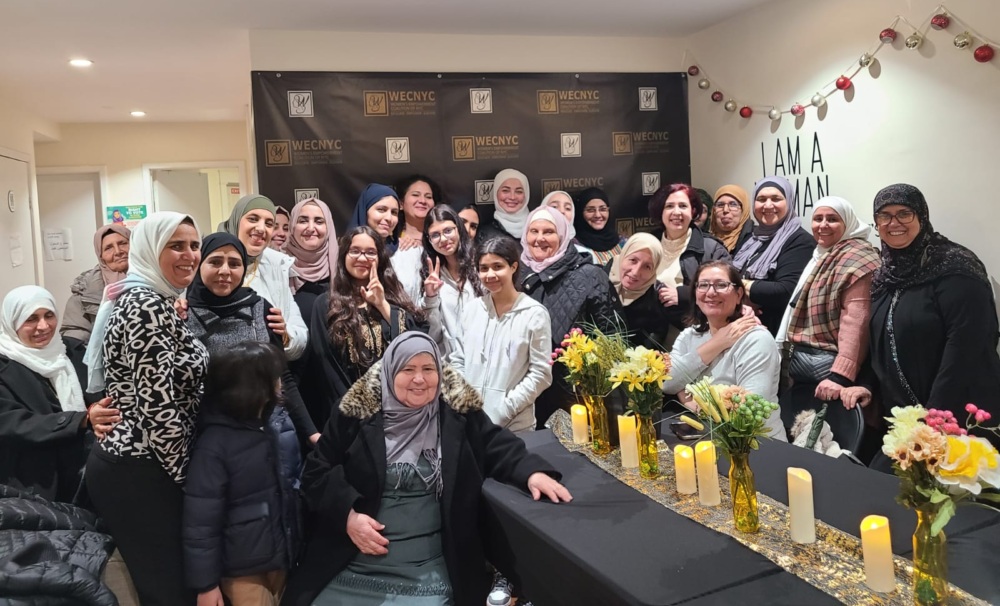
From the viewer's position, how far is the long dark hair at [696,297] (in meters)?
2.46

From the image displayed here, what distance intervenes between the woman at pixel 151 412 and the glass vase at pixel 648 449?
1.27 meters

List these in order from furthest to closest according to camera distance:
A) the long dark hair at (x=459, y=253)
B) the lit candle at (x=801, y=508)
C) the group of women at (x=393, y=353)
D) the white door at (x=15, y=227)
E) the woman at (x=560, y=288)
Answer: the white door at (x=15, y=227) → the long dark hair at (x=459, y=253) → the woman at (x=560, y=288) → the group of women at (x=393, y=353) → the lit candle at (x=801, y=508)

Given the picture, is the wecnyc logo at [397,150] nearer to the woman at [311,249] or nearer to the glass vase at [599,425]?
the woman at [311,249]

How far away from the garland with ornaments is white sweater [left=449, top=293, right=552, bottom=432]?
2337 millimetres

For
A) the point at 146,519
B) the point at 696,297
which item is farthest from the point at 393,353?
the point at 696,297

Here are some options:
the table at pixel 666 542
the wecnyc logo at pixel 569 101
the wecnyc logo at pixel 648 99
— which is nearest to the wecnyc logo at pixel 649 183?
the wecnyc logo at pixel 648 99

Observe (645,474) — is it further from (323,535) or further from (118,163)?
(118,163)

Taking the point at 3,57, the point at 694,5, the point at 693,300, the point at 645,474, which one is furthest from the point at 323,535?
the point at 3,57

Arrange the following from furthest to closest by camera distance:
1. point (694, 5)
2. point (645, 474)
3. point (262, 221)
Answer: point (694, 5) → point (262, 221) → point (645, 474)

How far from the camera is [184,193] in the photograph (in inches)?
321

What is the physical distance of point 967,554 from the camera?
136 cm

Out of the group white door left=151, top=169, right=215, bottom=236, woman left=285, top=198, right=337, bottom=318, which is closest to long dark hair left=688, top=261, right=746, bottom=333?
woman left=285, top=198, right=337, bottom=318

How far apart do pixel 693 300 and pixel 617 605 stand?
146 cm

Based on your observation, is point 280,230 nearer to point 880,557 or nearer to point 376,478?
point 376,478
